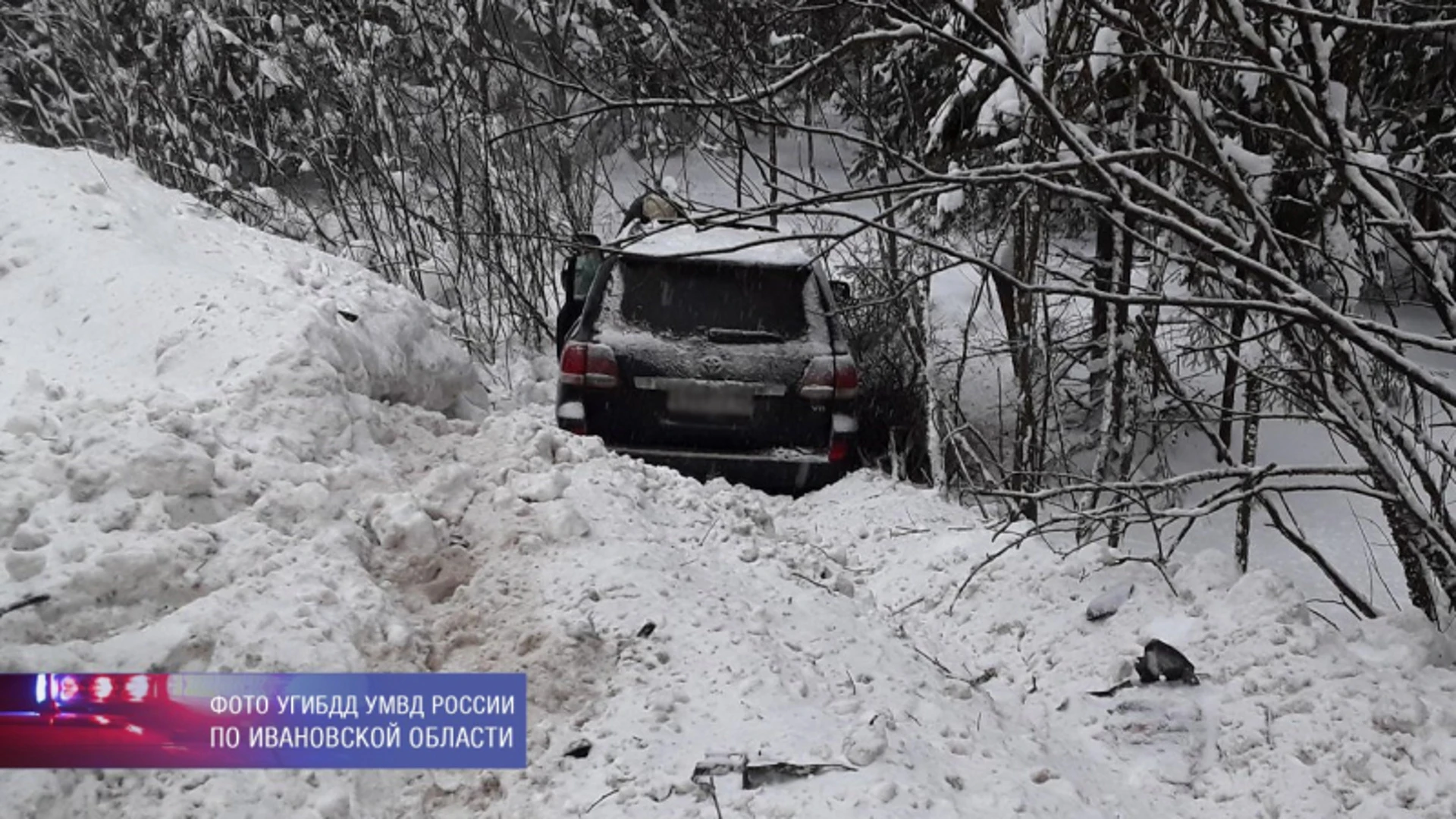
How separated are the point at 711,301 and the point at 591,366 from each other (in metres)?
0.79

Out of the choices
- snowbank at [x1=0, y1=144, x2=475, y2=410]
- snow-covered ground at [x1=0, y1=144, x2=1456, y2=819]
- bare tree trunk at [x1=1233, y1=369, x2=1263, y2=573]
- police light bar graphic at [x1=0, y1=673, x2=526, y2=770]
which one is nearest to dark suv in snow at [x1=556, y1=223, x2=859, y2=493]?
snow-covered ground at [x1=0, y1=144, x2=1456, y2=819]

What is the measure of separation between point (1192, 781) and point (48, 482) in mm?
3746

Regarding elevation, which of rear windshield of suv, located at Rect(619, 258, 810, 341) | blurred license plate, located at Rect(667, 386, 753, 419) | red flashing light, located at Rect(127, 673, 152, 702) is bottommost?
red flashing light, located at Rect(127, 673, 152, 702)

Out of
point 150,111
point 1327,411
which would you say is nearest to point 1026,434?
point 1327,411

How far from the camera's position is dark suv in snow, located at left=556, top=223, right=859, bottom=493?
5.73m

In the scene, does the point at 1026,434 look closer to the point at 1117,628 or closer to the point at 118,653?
the point at 1117,628

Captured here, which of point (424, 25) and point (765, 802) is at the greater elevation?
point (424, 25)

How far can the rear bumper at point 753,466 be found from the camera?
580 cm

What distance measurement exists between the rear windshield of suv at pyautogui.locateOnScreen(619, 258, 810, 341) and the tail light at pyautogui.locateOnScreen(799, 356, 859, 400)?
22 centimetres

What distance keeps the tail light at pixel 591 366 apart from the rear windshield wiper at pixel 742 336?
585mm

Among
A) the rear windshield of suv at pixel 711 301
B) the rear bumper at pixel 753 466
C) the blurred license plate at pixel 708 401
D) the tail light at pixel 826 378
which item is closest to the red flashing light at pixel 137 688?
the rear bumper at pixel 753 466

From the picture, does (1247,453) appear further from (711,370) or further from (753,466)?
(711,370)

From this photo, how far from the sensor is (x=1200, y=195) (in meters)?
6.98

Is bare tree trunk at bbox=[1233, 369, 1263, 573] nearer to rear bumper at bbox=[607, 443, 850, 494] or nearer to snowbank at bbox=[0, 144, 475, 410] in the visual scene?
Result: rear bumper at bbox=[607, 443, 850, 494]
